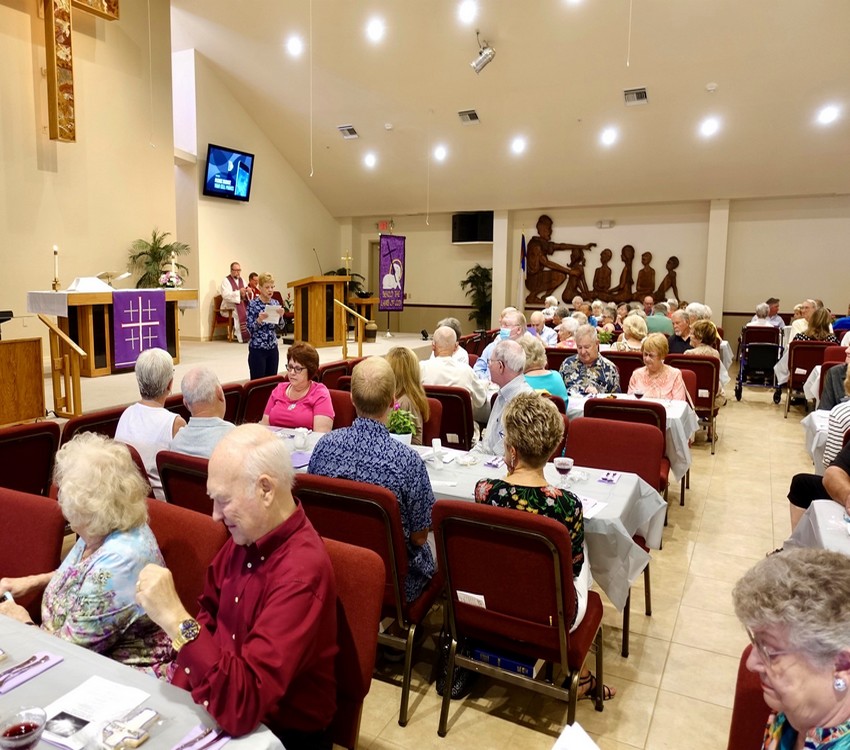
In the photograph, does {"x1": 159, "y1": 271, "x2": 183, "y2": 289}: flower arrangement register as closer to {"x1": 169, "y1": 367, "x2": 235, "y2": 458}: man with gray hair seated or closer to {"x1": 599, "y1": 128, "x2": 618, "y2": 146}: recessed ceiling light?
{"x1": 169, "y1": 367, "x2": 235, "y2": 458}: man with gray hair seated

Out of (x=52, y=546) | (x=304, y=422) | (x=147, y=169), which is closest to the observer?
(x=52, y=546)

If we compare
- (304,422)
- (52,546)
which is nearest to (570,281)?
(304,422)

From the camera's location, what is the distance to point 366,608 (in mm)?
1771

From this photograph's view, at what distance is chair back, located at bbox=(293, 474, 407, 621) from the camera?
233cm

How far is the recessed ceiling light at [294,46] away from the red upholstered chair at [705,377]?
28.8ft

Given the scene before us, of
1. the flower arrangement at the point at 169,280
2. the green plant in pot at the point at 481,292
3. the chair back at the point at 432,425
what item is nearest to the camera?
the chair back at the point at 432,425

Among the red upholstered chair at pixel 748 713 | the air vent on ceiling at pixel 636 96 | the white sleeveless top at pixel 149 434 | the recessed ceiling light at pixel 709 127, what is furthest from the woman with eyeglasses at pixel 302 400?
the recessed ceiling light at pixel 709 127

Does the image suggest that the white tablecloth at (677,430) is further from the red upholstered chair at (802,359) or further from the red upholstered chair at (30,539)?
the red upholstered chair at (802,359)

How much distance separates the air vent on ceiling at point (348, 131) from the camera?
1352 centimetres

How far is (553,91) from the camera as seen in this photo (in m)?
11.2

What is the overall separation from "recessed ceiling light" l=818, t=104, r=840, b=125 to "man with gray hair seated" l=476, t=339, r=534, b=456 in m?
9.53

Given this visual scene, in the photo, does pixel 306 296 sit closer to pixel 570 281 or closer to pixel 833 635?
pixel 570 281

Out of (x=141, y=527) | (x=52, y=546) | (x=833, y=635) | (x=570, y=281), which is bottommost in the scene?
(x=52, y=546)

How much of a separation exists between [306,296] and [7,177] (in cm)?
448
